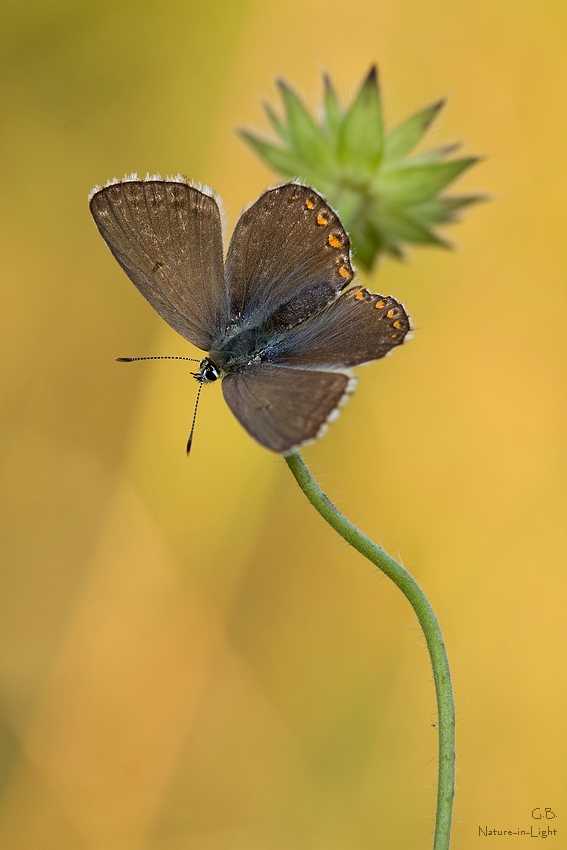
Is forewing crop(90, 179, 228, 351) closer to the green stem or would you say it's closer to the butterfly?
the butterfly

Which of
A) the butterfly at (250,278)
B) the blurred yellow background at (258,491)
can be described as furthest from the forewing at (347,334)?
the blurred yellow background at (258,491)

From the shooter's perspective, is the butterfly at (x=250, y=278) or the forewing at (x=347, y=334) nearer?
the forewing at (x=347, y=334)

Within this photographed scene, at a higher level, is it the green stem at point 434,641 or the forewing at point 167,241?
the forewing at point 167,241

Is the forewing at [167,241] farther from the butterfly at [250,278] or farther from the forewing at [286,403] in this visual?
the forewing at [286,403]

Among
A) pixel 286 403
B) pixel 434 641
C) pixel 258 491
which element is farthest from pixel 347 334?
pixel 258 491

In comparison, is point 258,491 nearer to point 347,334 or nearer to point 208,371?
point 208,371
